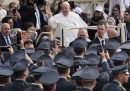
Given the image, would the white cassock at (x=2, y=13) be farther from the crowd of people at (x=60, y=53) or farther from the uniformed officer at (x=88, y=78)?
the uniformed officer at (x=88, y=78)

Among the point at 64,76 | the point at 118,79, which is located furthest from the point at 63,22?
the point at 118,79

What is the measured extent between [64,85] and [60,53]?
1.54 metres

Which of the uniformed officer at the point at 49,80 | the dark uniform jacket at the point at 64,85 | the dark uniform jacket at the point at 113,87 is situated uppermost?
the uniformed officer at the point at 49,80

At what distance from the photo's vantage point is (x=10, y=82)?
38.7ft

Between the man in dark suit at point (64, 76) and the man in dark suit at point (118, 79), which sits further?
the man in dark suit at point (64, 76)

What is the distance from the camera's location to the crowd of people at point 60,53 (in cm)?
1137

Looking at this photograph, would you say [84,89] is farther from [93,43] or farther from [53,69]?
[93,43]

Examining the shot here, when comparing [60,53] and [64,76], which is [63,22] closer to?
[60,53]

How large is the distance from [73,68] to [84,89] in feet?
7.85

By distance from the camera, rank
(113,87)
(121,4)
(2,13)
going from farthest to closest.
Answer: (121,4) < (2,13) < (113,87)

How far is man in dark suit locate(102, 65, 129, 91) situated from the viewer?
10.9m

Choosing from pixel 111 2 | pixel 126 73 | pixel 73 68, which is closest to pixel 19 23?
pixel 111 2

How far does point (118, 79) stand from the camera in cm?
1111

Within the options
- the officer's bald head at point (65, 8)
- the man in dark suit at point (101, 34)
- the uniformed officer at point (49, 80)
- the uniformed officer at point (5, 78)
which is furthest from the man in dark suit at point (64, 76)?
the officer's bald head at point (65, 8)
